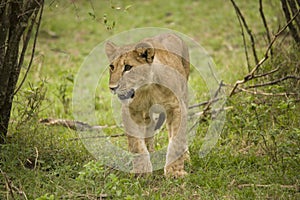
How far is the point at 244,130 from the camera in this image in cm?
567

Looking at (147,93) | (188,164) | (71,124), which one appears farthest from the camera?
(71,124)

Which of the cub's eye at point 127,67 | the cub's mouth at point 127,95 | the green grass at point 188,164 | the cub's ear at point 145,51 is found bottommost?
the green grass at point 188,164

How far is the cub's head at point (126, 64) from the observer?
462 cm

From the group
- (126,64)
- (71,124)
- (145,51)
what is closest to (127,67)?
(126,64)

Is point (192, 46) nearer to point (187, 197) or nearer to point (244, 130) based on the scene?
point (244, 130)

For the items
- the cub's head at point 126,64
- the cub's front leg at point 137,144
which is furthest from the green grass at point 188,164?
the cub's head at point 126,64

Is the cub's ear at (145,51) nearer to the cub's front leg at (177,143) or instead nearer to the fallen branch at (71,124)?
the cub's front leg at (177,143)

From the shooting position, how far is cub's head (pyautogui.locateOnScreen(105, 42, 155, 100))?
462cm

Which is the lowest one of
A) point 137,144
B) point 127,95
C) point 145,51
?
point 137,144

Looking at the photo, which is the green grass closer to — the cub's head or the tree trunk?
A: the tree trunk

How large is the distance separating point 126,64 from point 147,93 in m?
0.38

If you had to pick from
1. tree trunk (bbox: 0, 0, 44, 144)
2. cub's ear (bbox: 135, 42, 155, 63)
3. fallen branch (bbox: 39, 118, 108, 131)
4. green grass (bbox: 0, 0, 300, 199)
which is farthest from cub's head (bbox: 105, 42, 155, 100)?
fallen branch (bbox: 39, 118, 108, 131)

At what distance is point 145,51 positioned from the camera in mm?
4781

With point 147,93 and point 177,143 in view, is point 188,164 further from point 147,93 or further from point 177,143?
point 147,93
